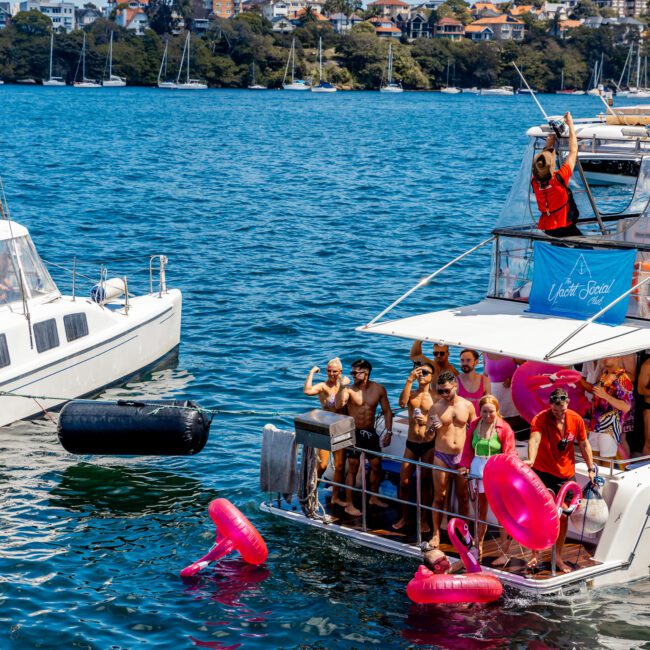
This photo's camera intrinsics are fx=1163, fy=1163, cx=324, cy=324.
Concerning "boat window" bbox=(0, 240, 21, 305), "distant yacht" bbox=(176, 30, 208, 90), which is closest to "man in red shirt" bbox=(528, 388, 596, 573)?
"boat window" bbox=(0, 240, 21, 305)

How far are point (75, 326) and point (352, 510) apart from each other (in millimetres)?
8829

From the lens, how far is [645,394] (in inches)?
588

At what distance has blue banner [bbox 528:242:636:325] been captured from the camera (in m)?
15.2

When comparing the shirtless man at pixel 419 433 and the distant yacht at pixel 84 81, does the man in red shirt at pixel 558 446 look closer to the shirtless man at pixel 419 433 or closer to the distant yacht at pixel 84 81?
the shirtless man at pixel 419 433

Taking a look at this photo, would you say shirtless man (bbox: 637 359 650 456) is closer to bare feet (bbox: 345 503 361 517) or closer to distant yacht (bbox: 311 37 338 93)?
bare feet (bbox: 345 503 361 517)

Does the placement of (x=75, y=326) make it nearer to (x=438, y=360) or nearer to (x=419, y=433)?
(x=438, y=360)

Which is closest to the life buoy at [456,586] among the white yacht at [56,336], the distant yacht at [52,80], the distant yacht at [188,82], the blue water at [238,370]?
the blue water at [238,370]

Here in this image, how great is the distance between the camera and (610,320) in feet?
49.5

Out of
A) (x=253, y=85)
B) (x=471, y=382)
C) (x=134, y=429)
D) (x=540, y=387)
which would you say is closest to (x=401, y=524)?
(x=471, y=382)

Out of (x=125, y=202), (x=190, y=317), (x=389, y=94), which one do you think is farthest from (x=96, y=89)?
(x=190, y=317)

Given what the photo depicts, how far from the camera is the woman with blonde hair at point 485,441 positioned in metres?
13.4

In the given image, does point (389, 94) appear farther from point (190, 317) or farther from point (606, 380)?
point (606, 380)

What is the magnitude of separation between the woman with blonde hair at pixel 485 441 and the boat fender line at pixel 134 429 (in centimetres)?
519

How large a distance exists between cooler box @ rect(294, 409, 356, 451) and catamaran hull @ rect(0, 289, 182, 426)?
20.1 feet
